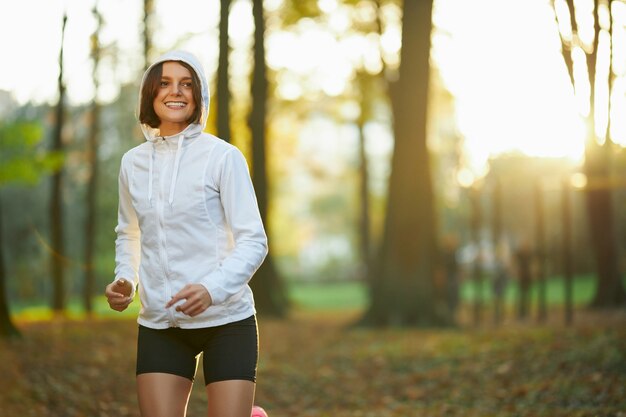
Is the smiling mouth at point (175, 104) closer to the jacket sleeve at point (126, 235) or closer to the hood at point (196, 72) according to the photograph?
the hood at point (196, 72)

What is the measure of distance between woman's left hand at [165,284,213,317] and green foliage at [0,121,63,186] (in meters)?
13.4

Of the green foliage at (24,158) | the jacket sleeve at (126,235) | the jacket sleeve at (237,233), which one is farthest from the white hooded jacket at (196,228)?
the green foliage at (24,158)

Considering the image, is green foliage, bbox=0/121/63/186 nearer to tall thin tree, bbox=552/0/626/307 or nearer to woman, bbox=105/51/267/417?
tall thin tree, bbox=552/0/626/307

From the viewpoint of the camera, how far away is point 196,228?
135 inches

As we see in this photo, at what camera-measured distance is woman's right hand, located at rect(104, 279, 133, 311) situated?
11.6ft

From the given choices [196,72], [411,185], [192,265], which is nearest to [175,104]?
[196,72]

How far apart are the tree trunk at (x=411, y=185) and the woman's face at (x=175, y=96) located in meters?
12.5

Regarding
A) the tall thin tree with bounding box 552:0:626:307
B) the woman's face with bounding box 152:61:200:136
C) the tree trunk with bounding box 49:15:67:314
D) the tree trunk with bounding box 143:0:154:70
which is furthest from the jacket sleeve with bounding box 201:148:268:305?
the tree trunk with bounding box 143:0:154:70

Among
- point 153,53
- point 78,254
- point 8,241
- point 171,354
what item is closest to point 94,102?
point 153,53

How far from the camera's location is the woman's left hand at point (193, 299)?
322 centimetres

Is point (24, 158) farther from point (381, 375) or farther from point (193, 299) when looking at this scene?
point (193, 299)

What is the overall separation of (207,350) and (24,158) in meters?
14.7

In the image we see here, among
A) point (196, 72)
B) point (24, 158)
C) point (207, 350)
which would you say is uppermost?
point (24, 158)

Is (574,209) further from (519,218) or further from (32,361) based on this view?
(32,361)
